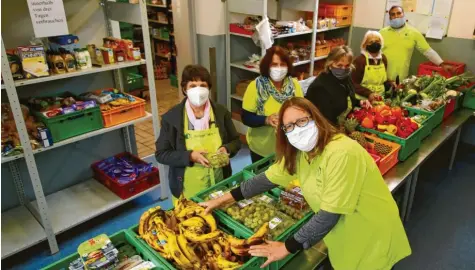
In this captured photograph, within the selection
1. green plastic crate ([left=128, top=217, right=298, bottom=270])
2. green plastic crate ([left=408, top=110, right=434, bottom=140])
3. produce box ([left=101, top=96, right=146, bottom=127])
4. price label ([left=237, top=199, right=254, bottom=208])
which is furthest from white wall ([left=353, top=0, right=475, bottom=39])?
green plastic crate ([left=128, top=217, right=298, bottom=270])

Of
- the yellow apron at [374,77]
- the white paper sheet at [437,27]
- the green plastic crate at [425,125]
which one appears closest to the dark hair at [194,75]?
the green plastic crate at [425,125]

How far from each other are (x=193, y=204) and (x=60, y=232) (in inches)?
74.9

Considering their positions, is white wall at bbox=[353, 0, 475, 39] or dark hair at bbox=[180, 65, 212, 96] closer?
dark hair at bbox=[180, 65, 212, 96]

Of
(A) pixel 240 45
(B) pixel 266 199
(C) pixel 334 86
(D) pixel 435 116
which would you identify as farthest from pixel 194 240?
(A) pixel 240 45

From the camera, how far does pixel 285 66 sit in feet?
9.04

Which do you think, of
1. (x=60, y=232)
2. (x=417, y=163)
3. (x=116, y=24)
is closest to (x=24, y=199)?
(x=60, y=232)

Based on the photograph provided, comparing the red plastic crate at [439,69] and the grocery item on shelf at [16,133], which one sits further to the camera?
the red plastic crate at [439,69]

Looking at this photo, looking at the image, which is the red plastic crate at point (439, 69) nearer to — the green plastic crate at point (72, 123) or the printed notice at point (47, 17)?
the green plastic crate at point (72, 123)

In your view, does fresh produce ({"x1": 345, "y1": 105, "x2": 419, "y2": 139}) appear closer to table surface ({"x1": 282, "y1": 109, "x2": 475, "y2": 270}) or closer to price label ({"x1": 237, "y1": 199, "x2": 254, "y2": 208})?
table surface ({"x1": 282, "y1": 109, "x2": 475, "y2": 270})

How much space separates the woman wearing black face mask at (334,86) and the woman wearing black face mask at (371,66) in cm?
87

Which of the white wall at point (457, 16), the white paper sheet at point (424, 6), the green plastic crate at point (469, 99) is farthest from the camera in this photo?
the white paper sheet at point (424, 6)

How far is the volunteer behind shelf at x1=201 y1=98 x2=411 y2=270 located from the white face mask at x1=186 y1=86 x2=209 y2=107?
0.73 meters

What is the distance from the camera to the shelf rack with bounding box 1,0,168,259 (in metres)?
2.81

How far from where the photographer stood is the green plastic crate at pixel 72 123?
2918 mm
